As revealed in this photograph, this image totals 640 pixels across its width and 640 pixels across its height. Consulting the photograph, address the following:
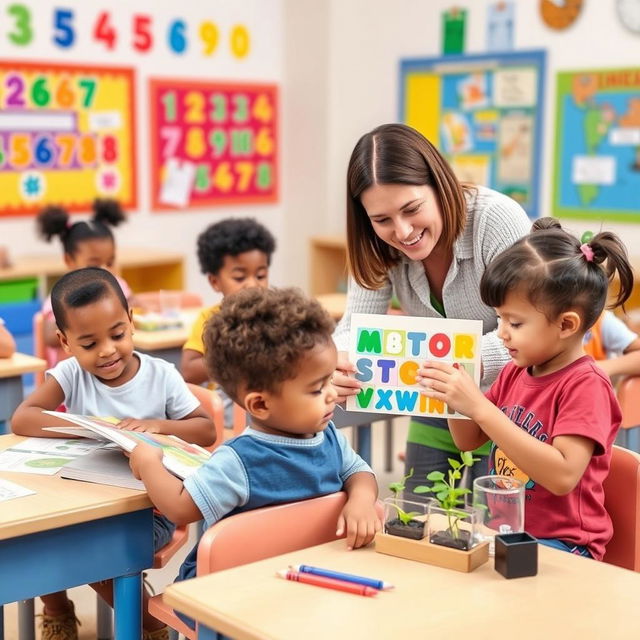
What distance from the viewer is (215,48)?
6.71 metres

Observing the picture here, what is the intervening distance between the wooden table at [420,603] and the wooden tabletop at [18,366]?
64.1 inches

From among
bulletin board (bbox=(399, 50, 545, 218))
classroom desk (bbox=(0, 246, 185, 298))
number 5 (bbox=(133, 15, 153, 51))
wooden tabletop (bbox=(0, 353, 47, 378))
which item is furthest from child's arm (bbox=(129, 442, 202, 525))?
number 5 (bbox=(133, 15, 153, 51))

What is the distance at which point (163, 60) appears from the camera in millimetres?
6477

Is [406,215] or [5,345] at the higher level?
Answer: [406,215]

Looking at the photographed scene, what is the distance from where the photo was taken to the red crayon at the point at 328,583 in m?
1.47

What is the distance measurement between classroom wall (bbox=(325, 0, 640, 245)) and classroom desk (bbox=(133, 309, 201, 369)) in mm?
2874

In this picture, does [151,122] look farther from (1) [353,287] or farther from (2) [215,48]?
(1) [353,287]

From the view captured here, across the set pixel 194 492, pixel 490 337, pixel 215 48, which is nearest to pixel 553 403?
pixel 490 337

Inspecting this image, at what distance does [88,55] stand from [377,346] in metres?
4.70

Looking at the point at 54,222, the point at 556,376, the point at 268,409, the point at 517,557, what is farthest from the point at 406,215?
the point at 54,222

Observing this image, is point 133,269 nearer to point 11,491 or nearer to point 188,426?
point 188,426

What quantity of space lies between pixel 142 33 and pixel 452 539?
17.5ft

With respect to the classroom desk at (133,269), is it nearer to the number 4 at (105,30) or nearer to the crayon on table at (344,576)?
the number 4 at (105,30)

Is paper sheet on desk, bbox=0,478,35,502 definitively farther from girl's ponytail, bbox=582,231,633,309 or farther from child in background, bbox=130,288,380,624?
girl's ponytail, bbox=582,231,633,309
